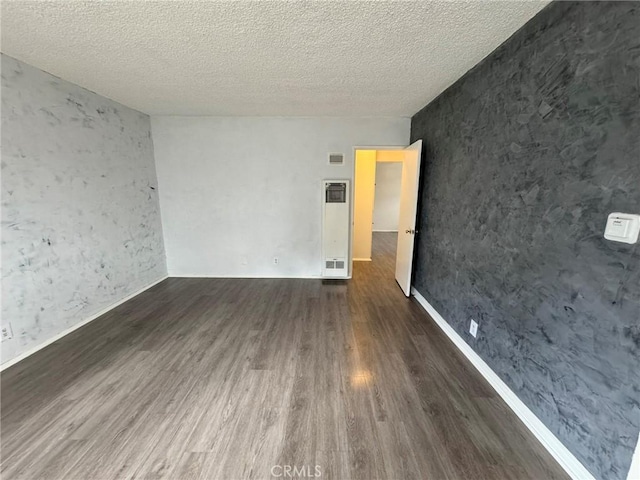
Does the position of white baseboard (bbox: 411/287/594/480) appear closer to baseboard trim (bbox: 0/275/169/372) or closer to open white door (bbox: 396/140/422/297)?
open white door (bbox: 396/140/422/297)

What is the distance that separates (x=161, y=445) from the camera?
4.75 feet

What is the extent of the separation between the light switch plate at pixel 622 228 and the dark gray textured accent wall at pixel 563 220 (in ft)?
0.10

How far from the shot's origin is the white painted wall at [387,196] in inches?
345

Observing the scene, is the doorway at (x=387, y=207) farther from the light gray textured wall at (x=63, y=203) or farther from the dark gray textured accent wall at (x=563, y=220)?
the light gray textured wall at (x=63, y=203)

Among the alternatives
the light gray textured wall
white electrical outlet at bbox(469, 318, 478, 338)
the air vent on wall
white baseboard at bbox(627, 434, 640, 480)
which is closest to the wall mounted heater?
the air vent on wall

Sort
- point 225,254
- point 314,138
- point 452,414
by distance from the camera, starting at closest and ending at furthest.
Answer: point 452,414
point 314,138
point 225,254

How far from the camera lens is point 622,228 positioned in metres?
1.07

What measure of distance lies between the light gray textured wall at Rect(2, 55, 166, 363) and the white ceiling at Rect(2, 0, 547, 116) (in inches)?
13.0

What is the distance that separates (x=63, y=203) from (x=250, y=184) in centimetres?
209

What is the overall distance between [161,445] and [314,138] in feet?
12.0

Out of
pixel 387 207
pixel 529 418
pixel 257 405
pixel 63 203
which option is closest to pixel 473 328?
pixel 529 418

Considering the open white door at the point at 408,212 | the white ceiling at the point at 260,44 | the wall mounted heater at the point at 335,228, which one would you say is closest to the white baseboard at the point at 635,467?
the white ceiling at the point at 260,44

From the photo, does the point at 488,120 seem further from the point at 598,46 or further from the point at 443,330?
the point at 443,330

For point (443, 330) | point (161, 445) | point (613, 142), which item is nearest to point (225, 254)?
point (161, 445)
